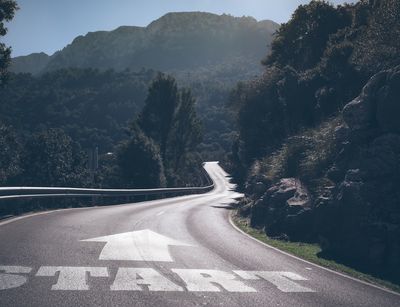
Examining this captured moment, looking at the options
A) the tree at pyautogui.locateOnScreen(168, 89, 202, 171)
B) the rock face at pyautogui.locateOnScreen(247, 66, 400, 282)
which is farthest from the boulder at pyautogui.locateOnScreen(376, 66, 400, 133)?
the tree at pyautogui.locateOnScreen(168, 89, 202, 171)

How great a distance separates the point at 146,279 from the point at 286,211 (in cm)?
835

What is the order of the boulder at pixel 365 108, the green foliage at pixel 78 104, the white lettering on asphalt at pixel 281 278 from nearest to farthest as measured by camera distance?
the white lettering on asphalt at pixel 281 278
the boulder at pixel 365 108
the green foliage at pixel 78 104

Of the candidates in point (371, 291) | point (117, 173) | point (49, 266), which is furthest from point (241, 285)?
point (117, 173)

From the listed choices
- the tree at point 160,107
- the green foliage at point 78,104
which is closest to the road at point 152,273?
the tree at point 160,107

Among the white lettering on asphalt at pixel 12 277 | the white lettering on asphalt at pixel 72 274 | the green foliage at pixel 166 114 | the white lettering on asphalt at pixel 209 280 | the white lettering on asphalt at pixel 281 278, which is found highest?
the green foliage at pixel 166 114

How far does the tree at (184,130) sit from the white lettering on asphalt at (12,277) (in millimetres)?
52458

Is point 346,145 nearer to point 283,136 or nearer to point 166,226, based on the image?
point 166,226

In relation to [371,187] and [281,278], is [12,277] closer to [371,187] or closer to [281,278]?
[281,278]

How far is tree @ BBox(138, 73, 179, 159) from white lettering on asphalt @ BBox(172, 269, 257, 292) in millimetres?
50613

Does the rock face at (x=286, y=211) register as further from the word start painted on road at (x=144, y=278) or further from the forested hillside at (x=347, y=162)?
the word start painted on road at (x=144, y=278)

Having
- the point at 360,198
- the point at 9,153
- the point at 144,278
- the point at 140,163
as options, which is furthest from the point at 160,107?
the point at 144,278

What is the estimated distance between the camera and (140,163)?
160 feet

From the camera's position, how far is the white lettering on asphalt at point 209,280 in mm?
7035

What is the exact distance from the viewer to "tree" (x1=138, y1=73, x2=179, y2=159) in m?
58.1
